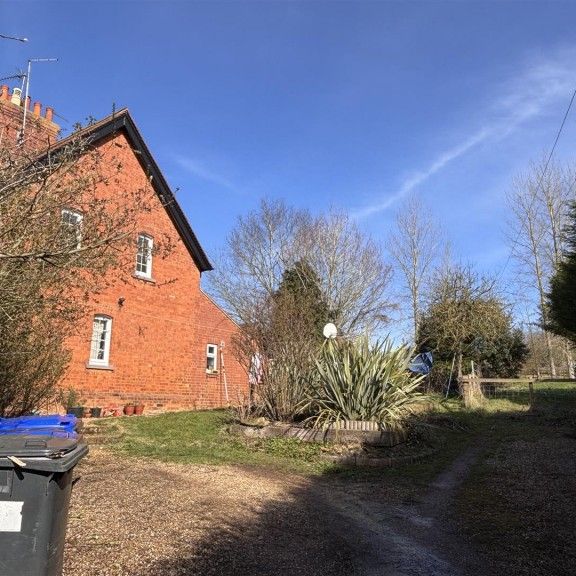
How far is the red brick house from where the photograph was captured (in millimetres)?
15625

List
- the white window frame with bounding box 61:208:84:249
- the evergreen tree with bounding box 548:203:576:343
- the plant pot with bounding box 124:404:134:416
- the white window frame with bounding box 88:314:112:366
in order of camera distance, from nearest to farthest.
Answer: the white window frame with bounding box 61:208:84:249
the evergreen tree with bounding box 548:203:576:343
the white window frame with bounding box 88:314:112:366
the plant pot with bounding box 124:404:134:416

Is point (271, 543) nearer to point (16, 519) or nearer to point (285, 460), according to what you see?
point (16, 519)

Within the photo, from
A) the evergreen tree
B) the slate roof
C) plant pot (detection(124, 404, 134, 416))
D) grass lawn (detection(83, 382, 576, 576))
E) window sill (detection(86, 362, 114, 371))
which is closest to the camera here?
grass lawn (detection(83, 382, 576, 576))

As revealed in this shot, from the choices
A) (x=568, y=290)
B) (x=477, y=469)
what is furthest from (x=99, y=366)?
(x=568, y=290)

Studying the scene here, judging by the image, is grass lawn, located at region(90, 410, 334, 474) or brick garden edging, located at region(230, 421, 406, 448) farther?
brick garden edging, located at region(230, 421, 406, 448)

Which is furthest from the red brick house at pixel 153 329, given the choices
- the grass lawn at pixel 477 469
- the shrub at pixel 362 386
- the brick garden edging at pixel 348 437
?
the shrub at pixel 362 386

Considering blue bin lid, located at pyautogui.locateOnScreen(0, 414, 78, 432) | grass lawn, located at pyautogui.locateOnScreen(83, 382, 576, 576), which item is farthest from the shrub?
blue bin lid, located at pyautogui.locateOnScreen(0, 414, 78, 432)

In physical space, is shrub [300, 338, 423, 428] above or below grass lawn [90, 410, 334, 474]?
above

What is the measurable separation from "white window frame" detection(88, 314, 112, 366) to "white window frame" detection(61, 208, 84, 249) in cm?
962

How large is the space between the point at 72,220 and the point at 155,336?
448 inches

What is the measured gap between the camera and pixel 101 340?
1611 cm

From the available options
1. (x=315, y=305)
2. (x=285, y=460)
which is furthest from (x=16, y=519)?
(x=315, y=305)

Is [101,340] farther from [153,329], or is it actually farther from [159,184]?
[159,184]

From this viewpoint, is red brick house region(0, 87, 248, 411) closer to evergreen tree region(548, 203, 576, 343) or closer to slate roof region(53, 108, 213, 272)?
slate roof region(53, 108, 213, 272)
